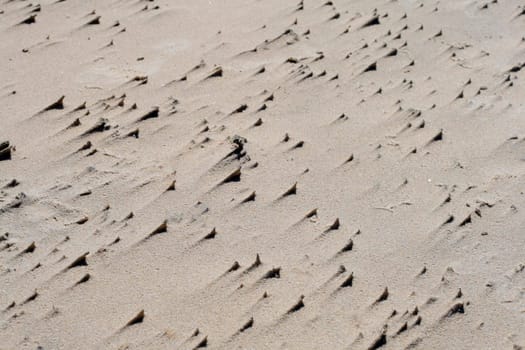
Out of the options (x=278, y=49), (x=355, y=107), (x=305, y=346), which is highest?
(x=278, y=49)

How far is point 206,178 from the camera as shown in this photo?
3.30m

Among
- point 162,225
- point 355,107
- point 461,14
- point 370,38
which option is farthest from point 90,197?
point 461,14

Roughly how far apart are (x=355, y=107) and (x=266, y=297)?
130 cm

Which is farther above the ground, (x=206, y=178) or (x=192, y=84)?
(x=192, y=84)

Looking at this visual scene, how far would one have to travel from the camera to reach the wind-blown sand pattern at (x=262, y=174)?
2.72m

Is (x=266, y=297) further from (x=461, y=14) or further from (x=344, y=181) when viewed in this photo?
(x=461, y=14)

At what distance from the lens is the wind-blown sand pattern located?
2.72m

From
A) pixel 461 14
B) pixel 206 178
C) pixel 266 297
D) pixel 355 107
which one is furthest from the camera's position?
pixel 461 14

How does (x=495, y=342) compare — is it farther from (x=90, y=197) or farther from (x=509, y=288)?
(x=90, y=197)

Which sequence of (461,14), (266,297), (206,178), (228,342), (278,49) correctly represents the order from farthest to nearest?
1. (461,14)
2. (278,49)
3. (206,178)
4. (266,297)
5. (228,342)

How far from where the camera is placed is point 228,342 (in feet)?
8.57

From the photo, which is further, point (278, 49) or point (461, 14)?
point (461, 14)

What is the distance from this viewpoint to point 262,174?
3.33 meters

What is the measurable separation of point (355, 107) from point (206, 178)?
2.87ft
